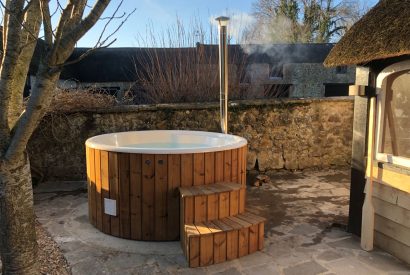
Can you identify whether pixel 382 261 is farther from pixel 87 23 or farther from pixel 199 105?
pixel 199 105

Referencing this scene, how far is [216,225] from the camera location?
2.87 meters

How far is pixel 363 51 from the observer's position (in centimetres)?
278

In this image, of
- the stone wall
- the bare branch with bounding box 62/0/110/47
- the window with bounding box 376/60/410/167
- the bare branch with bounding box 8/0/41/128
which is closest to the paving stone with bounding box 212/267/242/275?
the window with bounding box 376/60/410/167

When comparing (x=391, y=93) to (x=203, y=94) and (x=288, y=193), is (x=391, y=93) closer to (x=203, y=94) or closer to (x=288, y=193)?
(x=288, y=193)

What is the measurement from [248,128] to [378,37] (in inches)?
128

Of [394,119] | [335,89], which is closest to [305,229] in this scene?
[394,119]

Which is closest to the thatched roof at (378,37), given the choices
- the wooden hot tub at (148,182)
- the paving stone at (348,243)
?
the wooden hot tub at (148,182)

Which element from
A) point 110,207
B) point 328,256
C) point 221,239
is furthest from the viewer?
point 110,207

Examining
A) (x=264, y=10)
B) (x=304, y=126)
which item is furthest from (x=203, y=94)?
(x=264, y=10)

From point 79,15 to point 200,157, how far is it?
1.69 metres

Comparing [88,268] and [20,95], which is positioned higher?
[20,95]

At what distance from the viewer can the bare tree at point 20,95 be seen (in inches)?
68.7

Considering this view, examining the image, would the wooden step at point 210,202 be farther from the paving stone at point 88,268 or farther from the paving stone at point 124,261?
the paving stone at point 88,268

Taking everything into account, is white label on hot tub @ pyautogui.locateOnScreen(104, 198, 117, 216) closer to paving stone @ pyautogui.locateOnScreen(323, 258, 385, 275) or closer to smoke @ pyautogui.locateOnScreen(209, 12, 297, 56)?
paving stone @ pyautogui.locateOnScreen(323, 258, 385, 275)
